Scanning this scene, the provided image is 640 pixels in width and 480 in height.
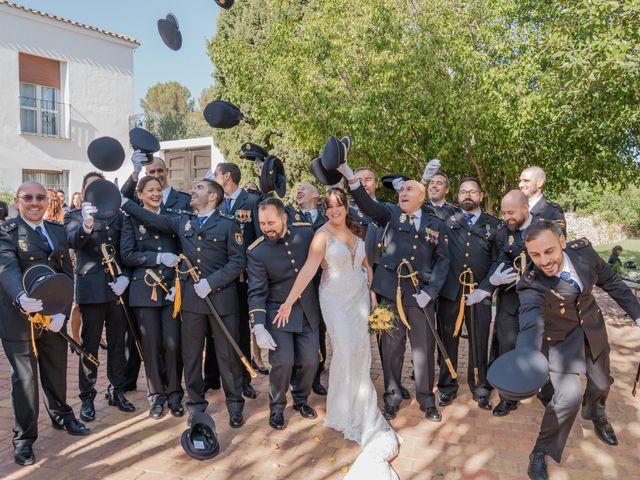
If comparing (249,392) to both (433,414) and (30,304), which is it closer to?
(433,414)

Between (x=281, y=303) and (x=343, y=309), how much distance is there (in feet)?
1.88

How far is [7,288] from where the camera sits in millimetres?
3980

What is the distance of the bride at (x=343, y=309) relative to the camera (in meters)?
4.66

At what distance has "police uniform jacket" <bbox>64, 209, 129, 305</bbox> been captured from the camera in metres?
4.99

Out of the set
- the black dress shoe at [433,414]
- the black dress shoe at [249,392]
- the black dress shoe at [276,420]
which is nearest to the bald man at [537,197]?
the black dress shoe at [433,414]

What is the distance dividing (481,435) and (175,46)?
522 centimetres

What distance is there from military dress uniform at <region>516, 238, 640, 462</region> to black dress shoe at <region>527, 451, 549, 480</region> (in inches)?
2.1

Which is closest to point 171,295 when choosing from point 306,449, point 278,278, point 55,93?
point 278,278

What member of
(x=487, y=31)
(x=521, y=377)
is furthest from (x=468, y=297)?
(x=487, y=31)

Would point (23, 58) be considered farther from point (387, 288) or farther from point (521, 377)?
Result: point (521, 377)

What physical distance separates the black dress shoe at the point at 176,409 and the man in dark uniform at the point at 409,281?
1.91 meters

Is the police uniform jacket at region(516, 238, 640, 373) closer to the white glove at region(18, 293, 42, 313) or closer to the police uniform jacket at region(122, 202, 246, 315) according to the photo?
the police uniform jacket at region(122, 202, 246, 315)

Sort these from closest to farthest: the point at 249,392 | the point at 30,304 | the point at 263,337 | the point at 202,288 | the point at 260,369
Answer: the point at 30,304 < the point at 263,337 < the point at 202,288 < the point at 249,392 < the point at 260,369

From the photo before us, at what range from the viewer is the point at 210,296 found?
16.1 ft
